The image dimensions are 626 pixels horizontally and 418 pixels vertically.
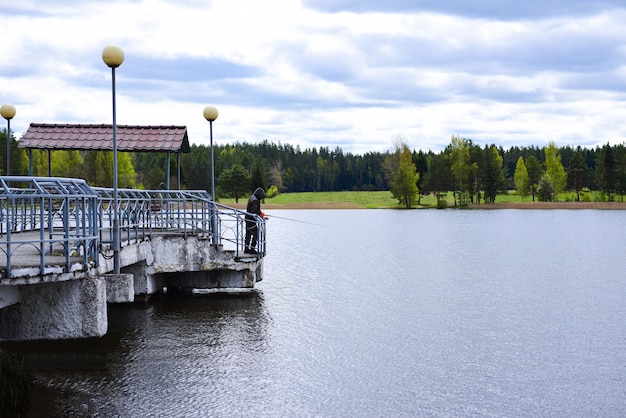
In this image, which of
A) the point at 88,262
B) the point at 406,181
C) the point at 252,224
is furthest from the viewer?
the point at 406,181

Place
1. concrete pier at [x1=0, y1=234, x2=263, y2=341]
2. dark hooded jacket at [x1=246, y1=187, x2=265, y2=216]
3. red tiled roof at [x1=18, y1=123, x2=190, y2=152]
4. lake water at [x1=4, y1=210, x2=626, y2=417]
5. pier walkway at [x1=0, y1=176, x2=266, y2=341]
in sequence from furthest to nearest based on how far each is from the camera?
dark hooded jacket at [x1=246, y1=187, x2=265, y2=216] → red tiled roof at [x1=18, y1=123, x2=190, y2=152] → lake water at [x1=4, y1=210, x2=626, y2=417] → concrete pier at [x1=0, y1=234, x2=263, y2=341] → pier walkway at [x1=0, y1=176, x2=266, y2=341]

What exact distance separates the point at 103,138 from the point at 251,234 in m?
4.96

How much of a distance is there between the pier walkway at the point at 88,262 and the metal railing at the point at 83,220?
0.02m

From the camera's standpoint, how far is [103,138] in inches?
830

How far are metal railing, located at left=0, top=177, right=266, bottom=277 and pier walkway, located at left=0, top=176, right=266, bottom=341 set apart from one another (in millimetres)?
24

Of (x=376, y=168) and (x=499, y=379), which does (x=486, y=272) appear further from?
A: (x=376, y=168)

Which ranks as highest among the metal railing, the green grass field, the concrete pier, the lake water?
the metal railing

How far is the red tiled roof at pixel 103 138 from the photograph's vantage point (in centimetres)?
2060

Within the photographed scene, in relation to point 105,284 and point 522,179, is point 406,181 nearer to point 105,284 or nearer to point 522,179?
point 522,179

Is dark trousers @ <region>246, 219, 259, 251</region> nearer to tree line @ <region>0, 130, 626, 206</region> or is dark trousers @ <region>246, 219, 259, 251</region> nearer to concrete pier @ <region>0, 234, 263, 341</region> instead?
concrete pier @ <region>0, 234, 263, 341</region>

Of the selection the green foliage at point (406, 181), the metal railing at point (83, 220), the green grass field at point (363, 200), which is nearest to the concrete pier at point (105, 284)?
the metal railing at point (83, 220)

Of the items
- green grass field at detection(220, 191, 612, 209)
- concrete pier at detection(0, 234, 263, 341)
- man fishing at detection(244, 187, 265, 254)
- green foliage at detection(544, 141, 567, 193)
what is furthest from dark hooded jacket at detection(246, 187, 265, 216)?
green foliage at detection(544, 141, 567, 193)

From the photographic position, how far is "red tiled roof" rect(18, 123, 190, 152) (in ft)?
67.6

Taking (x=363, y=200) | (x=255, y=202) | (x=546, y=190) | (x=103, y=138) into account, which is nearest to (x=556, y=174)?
(x=546, y=190)
